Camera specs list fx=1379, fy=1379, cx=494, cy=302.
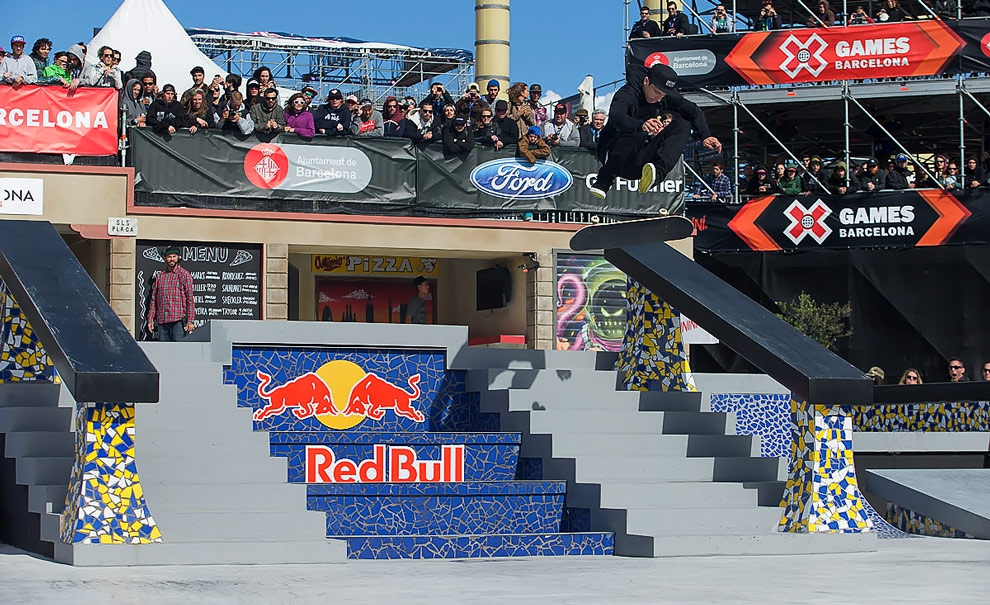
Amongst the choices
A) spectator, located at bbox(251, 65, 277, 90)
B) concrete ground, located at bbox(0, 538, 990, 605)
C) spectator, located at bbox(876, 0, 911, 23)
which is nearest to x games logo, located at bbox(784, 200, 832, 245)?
spectator, located at bbox(876, 0, 911, 23)

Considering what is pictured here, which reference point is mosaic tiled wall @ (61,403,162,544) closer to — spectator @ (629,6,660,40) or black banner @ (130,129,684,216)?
black banner @ (130,129,684,216)

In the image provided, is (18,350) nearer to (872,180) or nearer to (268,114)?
(268,114)

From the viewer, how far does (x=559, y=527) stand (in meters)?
11.3

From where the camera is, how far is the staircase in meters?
10.5

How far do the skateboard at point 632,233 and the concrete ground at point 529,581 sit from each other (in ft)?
13.2

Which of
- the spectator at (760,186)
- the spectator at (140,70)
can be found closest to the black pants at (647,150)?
the spectator at (140,70)

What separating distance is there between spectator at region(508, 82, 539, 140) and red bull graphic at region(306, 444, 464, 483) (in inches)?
433

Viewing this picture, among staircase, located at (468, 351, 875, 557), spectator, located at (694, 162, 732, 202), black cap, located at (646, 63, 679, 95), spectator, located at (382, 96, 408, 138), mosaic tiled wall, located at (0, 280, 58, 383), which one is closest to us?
staircase, located at (468, 351, 875, 557)

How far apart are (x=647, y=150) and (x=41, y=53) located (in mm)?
10391

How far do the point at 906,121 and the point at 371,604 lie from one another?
27.8m

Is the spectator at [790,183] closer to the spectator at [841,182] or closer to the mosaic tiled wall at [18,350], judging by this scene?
the spectator at [841,182]

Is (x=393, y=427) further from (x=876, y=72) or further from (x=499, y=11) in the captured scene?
(x=499, y=11)

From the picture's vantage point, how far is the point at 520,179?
872 inches

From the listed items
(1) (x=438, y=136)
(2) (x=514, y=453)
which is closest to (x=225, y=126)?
(1) (x=438, y=136)
